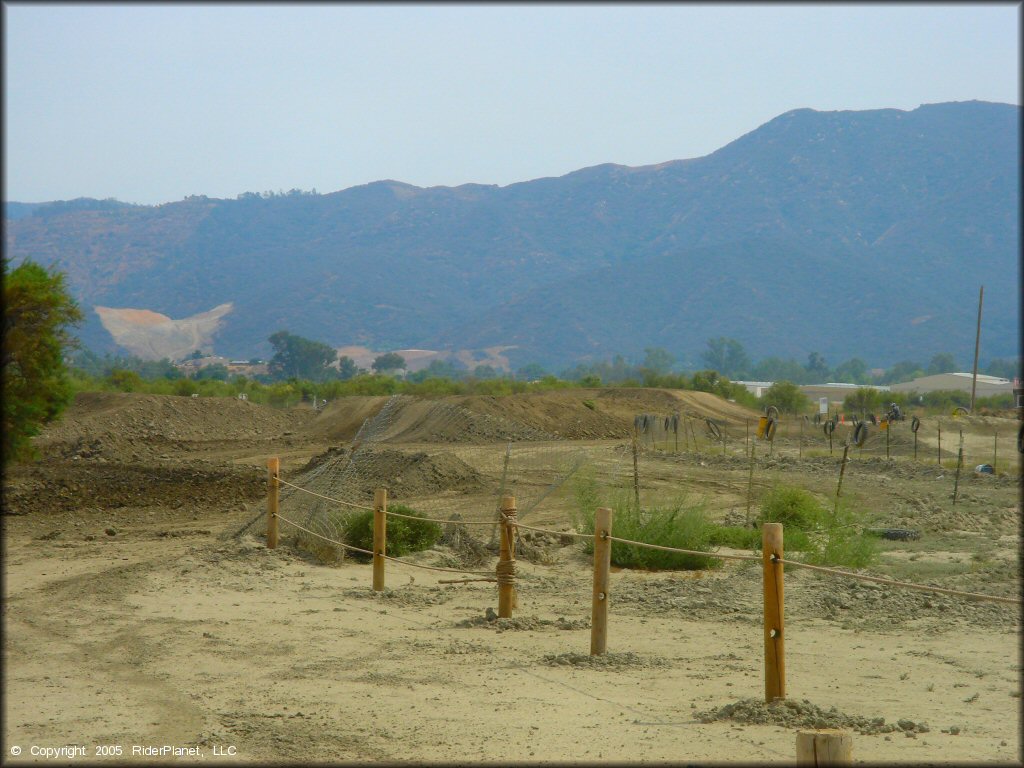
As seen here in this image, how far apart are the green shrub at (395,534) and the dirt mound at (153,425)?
17498 millimetres

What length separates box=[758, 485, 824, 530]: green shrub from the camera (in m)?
13.9

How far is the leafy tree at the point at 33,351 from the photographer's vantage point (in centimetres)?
1891

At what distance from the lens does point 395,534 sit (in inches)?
497

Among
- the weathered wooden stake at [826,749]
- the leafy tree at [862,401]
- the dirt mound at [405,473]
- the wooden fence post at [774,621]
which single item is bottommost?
the leafy tree at [862,401]

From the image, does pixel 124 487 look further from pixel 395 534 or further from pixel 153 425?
pixel 153 425

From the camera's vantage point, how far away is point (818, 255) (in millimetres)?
180000

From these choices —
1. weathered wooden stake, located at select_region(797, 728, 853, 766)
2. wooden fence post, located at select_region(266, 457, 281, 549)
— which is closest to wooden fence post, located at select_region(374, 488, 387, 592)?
wooden fence post, located at select_region(266, 457, 281, 549)

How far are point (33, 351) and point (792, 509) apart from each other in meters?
13.6

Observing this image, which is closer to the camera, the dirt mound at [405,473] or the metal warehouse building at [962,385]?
the dirt mound at [405,473]

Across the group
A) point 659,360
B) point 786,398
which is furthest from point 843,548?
point 659,360

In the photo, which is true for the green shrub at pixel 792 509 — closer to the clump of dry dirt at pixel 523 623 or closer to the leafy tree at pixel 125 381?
the clump of dry dirt at pixel 523 623

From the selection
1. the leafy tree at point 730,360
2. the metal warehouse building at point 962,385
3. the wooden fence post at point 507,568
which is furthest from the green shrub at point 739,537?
the leafy tree at point 730,360

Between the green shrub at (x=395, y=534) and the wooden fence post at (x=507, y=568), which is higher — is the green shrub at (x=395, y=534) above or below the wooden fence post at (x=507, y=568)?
below

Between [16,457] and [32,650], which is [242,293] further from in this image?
[32,650]
